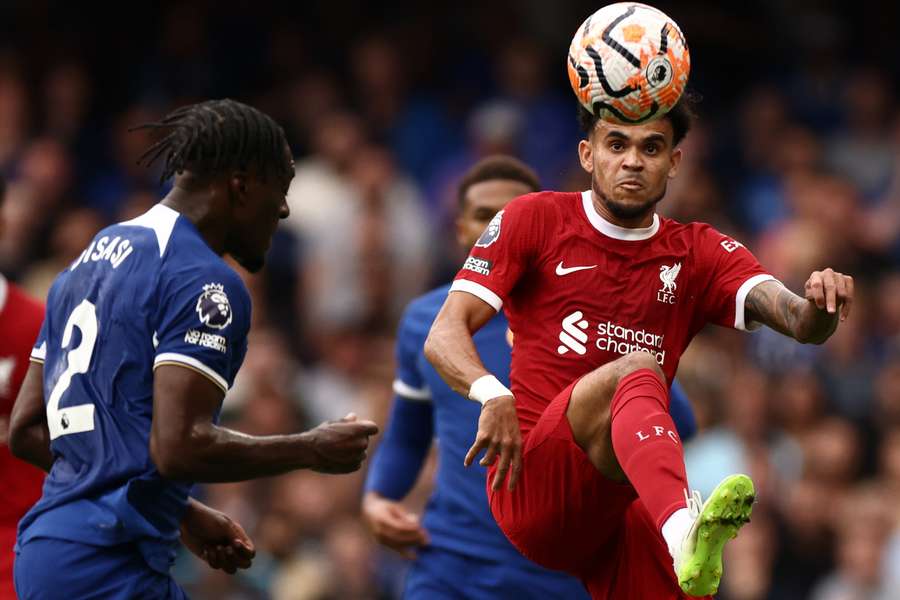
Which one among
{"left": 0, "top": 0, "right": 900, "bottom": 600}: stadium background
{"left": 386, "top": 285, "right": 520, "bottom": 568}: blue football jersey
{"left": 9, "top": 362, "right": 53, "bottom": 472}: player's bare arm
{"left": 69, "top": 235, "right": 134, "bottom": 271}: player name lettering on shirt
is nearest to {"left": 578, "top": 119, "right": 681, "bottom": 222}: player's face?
{"left": 386, "top": 285, "right": 520, "bottom": 568}: blue football jersey

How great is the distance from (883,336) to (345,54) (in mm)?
5508

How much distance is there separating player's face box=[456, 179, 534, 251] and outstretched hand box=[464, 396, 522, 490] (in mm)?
2120

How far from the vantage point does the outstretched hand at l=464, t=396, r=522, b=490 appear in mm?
5516

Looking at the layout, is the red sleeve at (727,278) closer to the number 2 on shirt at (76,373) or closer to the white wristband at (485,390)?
the white wristband at (485,390)

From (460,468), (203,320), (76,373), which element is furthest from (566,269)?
(76,373)

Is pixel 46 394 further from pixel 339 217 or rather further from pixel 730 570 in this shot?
pixel 339 217

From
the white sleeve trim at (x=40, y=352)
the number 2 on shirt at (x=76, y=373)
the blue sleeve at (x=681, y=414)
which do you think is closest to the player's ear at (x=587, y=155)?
the blue sleeve at (x=681, y=414)

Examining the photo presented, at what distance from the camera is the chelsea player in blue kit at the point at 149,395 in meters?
5.48

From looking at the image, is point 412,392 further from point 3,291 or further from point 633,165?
point 633,165

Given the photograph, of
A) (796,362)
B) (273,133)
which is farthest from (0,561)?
(796,362)

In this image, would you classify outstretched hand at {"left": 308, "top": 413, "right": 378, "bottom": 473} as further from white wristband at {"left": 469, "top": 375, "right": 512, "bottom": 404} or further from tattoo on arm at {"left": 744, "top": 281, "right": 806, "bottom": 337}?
tattoo on arm at {"left": 744, "top": 281, "right": 806, "bottom": 337}

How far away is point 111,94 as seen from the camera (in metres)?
14.8

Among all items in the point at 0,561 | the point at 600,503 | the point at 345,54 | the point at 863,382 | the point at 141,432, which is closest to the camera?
the point at 141,432

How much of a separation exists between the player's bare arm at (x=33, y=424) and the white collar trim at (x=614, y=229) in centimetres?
203
